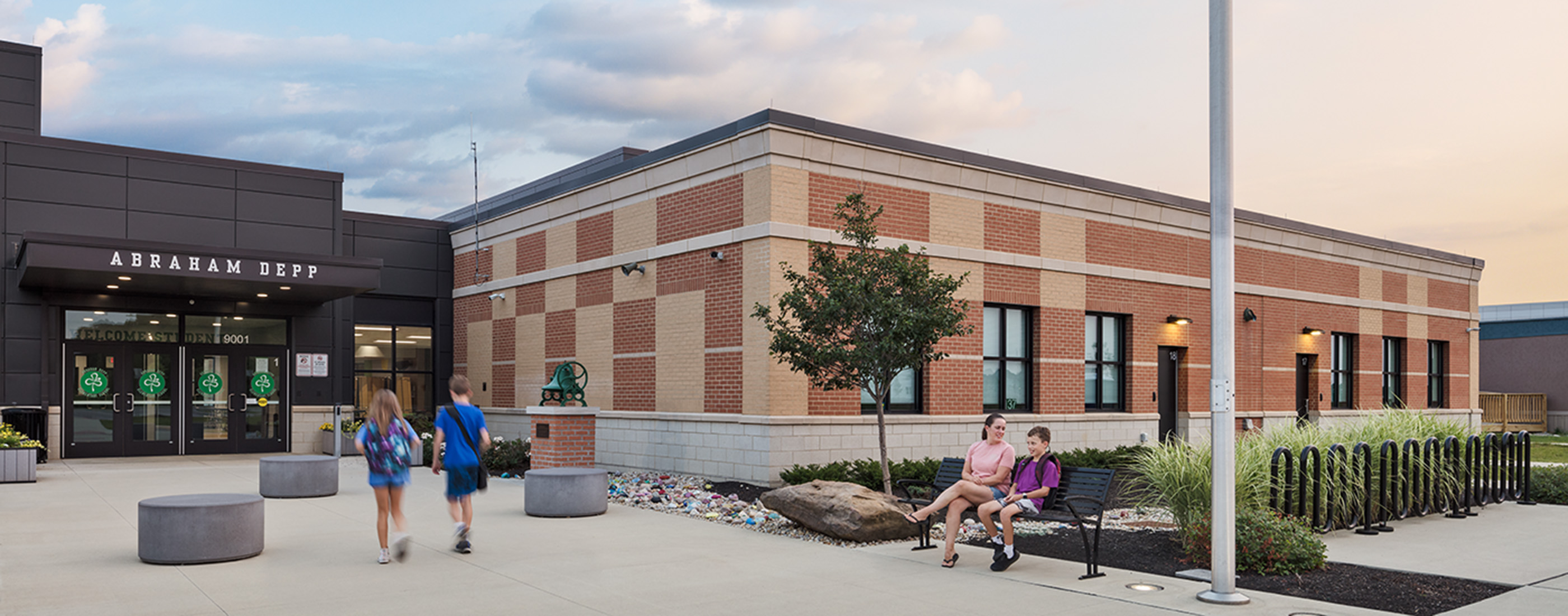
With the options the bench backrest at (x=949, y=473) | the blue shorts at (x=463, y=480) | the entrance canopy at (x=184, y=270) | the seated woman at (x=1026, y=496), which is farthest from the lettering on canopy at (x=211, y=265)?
the seated woman at (x=1026, y=496)

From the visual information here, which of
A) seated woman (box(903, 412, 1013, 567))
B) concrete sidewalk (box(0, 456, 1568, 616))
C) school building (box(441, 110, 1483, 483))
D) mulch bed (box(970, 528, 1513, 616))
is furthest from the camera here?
school building (box(441, 110, 1483, 483))

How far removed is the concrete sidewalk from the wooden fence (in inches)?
1384

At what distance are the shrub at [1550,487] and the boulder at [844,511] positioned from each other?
10.6 meters

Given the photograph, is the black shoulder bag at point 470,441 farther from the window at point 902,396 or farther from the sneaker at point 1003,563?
the window at point 902,396

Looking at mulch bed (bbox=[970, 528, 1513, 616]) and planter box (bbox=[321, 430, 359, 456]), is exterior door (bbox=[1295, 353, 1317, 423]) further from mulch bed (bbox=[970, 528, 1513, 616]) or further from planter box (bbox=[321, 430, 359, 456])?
planter box (bbox=[321, 430, 359, 456])

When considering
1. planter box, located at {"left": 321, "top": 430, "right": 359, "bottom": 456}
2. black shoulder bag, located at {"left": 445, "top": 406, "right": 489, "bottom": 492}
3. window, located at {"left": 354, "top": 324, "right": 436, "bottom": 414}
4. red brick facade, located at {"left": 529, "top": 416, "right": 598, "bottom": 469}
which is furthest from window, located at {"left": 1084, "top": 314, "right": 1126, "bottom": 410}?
planter box, located at {"left": 321, "top": 430, "right": 359, "bottom": 456}

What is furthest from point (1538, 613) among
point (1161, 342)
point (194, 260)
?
point (194, 260)

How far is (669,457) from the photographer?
712 inches

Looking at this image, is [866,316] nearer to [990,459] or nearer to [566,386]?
[990,459]

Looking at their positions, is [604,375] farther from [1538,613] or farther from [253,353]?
[1538,613]

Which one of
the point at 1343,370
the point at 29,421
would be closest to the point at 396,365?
the point at 29,421

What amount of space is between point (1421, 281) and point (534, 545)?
27.7 meters

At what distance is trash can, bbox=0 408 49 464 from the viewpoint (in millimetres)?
19469

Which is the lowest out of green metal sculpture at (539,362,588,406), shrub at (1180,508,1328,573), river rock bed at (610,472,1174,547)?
river rock bed at (610,472,1174,547)
